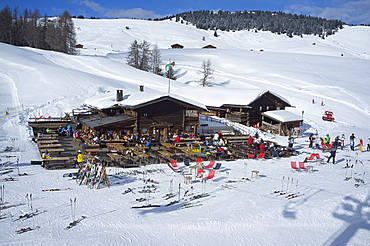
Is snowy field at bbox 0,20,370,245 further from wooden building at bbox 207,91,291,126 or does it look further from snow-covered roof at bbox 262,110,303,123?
snow-covered roof at bbox 262,110,303,123

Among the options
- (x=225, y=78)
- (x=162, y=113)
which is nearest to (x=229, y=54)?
(x=225, y=78)

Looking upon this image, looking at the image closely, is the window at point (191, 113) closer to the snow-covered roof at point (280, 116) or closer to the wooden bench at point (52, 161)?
the snow-covered roof at point (280, 116)

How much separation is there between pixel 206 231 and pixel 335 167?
13392 mm

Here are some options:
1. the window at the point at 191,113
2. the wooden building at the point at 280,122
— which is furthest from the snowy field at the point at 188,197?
the window at the point at 191,113

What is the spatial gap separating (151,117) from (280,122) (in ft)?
50.7

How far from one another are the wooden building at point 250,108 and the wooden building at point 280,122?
1.01m

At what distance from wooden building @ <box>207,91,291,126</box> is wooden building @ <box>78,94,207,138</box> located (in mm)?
9173

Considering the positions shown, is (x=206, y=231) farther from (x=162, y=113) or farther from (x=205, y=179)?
(x=162, y=113)

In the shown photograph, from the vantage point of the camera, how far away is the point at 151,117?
1077 inches

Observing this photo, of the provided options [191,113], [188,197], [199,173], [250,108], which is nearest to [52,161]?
[199,173]

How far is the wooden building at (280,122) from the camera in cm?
3565

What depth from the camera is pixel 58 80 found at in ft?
153

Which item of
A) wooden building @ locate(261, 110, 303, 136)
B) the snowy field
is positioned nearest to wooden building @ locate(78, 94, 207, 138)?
the snowy field

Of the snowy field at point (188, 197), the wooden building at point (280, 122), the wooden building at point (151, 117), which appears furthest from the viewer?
the wooden building at point (280, 122)
